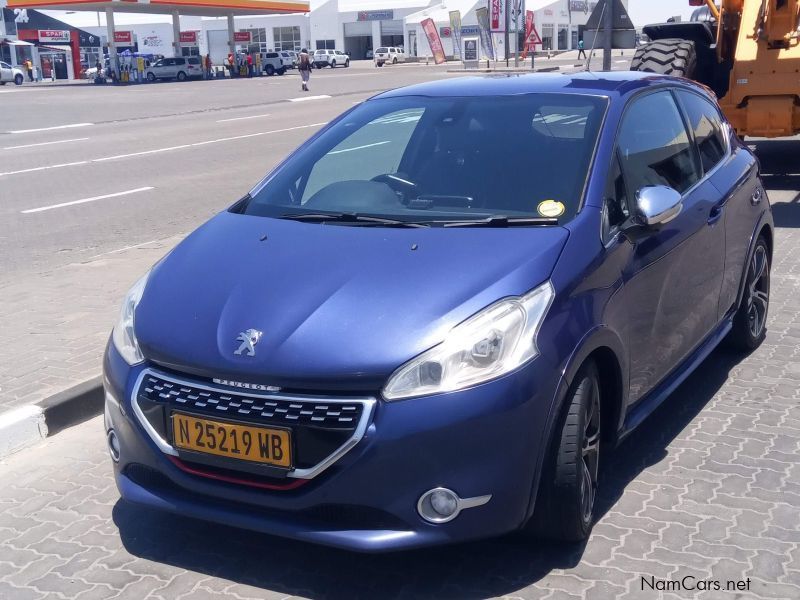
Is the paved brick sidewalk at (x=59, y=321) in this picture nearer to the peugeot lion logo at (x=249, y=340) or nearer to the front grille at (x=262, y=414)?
the front grille at (x=262, y=414)

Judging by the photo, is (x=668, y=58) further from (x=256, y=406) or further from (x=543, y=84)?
(x=256, y=406)

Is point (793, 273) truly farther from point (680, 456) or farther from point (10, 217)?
point (10, 217)

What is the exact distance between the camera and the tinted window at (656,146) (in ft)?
13.9

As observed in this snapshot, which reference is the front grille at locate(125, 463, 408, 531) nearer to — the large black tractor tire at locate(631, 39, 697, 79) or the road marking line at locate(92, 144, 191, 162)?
the large black tractor tire at locate(631, 39, 697, 79)

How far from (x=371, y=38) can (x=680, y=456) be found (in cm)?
9948

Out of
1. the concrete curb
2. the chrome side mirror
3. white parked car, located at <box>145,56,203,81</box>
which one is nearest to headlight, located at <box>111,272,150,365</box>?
the concrete curb

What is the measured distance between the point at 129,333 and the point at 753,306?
12.1 ft

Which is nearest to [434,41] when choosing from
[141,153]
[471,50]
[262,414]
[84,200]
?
[471,50]

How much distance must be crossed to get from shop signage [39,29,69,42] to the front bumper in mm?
79450

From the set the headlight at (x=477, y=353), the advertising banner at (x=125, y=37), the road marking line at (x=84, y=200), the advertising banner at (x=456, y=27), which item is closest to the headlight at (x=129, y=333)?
the headlight at (x=477, y=353)

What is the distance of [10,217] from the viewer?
11453 mm

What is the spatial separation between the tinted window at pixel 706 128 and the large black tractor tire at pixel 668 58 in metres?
6.13

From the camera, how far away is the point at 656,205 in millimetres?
3893

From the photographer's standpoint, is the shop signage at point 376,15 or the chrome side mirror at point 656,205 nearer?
the chrome side mirror at point 656,205
